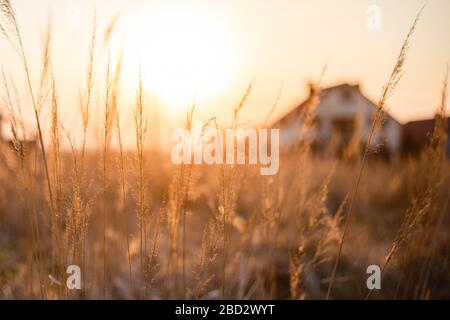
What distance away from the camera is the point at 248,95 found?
132 cm

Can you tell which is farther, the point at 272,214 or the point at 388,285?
the point at 388,285

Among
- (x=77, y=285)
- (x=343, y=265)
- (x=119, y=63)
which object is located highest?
(x=119, y=63)

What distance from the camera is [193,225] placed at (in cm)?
383

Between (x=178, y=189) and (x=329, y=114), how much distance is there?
23.0m

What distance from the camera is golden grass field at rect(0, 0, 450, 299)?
1.40m

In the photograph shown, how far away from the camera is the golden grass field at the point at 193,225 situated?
4.59ft

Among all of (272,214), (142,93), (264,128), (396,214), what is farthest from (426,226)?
(396,214)

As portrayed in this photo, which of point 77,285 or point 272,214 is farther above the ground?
point 272,214

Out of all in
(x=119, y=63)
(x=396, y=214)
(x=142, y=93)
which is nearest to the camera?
(x=142, y=93)

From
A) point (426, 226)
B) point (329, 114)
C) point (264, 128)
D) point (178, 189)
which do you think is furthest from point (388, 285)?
point (329, 114)

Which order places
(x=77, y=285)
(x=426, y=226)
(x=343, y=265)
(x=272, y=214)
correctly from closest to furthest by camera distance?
(x=77, y=285) < (x=272, y=214) < (x=426, y=226) < (x=343, y=265)
